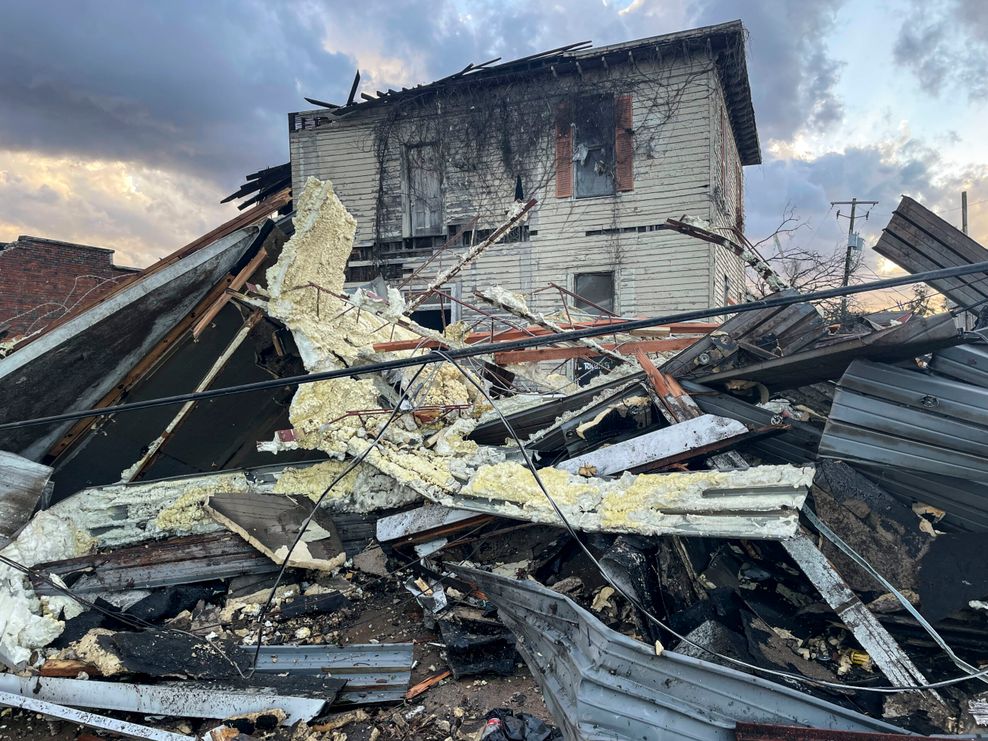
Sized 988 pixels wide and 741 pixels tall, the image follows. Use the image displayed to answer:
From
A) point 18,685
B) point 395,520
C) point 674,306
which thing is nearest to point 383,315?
point 395,520

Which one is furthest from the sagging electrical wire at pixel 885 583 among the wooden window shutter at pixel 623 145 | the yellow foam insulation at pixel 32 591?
the wooden window shutter at pixel 623 145

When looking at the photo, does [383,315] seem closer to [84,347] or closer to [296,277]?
[296,277]

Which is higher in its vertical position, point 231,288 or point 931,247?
point 931,247

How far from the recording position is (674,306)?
11.8 metres

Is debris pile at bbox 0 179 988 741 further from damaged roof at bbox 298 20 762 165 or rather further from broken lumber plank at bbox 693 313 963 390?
damaged roof at bbox 298 20 762 165

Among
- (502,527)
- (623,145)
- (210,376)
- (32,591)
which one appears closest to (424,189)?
(623,145)

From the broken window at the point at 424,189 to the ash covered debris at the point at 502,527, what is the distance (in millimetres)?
6884

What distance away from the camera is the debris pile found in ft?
11.1

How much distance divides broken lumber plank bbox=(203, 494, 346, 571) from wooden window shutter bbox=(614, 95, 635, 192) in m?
9.36

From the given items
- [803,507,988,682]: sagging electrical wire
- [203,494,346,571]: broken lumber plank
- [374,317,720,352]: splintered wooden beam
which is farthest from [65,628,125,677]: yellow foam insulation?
[803,507,988,682]: sagging electrical wire

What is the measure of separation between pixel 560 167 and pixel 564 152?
304mm

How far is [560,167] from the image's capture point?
12453 millimetres

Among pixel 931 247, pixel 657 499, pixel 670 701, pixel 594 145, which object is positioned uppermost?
pixel 594 145

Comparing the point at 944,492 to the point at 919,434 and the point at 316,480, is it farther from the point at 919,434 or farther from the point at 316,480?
the point at 316,480
